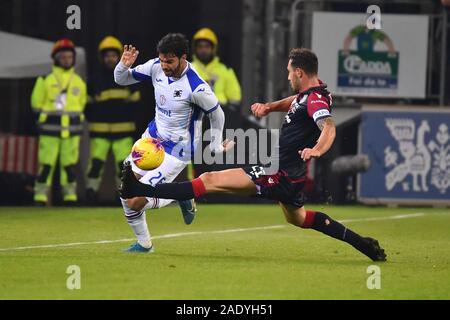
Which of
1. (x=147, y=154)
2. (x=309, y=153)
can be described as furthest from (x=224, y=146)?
(x=309, y=153)

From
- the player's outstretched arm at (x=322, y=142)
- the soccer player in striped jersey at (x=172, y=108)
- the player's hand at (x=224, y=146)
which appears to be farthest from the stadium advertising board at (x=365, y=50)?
the player's outstretched arm at (x=322, y=142)

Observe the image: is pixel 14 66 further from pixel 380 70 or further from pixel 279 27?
pixel 380 70

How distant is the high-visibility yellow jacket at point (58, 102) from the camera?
1959 cm

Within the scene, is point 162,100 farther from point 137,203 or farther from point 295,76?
point 295,76

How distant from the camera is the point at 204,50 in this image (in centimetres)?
1997

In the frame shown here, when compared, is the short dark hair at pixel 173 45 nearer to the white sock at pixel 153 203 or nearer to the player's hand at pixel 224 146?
the player's hand at pixel 224 146

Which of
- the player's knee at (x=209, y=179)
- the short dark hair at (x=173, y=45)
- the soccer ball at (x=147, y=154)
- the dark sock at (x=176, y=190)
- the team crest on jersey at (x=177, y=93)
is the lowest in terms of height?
the dark sock at (x=176, y=190)

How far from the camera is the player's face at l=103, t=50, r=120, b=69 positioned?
1973 centimetres

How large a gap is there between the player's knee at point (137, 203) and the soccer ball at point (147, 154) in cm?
31

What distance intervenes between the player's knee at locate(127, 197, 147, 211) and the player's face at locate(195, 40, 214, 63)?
8.07 meters

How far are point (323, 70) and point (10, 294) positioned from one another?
1265 centimetres

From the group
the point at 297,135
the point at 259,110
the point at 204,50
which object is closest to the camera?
the point at 297,135

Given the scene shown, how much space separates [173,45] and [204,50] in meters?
7.77
